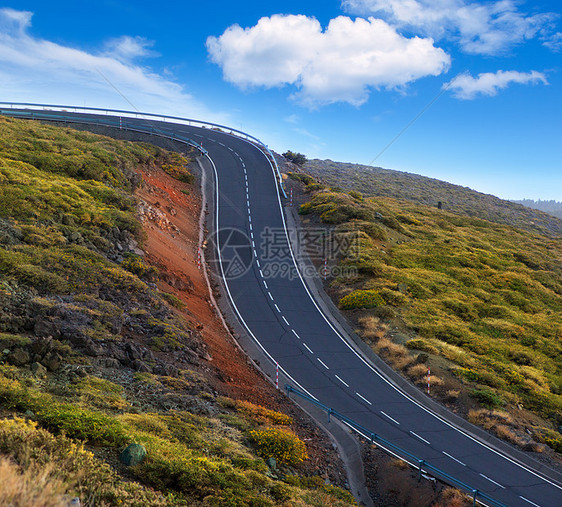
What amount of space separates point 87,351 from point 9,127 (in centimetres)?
2907

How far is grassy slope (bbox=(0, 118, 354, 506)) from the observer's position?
6.26 meters

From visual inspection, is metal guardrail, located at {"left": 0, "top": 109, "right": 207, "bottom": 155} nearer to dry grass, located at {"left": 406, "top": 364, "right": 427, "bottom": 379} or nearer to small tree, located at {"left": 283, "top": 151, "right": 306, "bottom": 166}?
small tree, located at {"left": 283, "top": 151, "right": 306, "bottom": 166}

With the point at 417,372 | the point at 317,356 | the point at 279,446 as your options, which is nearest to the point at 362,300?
the point at 317,356

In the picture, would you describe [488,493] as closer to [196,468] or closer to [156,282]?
[196,468]

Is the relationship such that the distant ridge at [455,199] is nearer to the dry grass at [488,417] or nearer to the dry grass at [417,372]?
the dry grass at [417,372]

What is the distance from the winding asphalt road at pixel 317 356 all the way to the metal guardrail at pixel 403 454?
752mm

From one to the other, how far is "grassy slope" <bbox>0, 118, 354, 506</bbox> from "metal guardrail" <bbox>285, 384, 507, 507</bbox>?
2.59 m

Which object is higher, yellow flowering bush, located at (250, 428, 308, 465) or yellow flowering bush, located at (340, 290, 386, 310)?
yellow flowering bush, located at (340, 290, 386, 310)

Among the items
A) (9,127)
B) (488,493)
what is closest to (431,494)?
(488,493)

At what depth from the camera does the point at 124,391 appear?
10.6 metres

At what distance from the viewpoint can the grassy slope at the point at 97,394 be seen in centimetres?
626

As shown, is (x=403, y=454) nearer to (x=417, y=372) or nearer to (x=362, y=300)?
(x=417, y=372)

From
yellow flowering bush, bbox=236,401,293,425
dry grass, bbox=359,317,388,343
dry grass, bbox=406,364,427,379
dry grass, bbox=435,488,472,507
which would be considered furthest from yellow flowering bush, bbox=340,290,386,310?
dry grass, bbox=435,488,472,507

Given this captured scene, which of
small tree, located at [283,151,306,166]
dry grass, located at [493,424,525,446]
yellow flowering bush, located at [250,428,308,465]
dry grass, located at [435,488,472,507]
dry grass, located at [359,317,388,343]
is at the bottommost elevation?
dry grass, located at [435,488,472,507]
